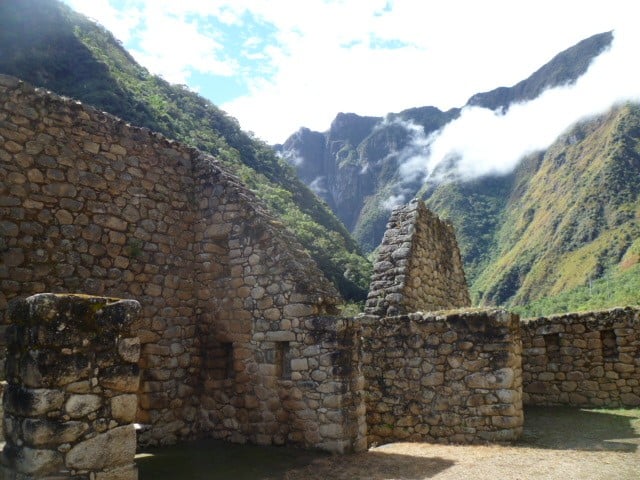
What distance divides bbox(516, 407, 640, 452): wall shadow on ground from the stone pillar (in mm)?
5706

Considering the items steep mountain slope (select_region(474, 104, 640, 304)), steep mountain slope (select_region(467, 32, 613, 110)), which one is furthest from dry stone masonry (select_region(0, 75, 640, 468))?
steep mountain slope (select_region(467, 32, 613, 110))

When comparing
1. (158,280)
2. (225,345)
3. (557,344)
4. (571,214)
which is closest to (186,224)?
(158,280)

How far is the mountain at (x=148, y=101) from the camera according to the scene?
35.5m

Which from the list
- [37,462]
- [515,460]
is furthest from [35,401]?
[515,460]

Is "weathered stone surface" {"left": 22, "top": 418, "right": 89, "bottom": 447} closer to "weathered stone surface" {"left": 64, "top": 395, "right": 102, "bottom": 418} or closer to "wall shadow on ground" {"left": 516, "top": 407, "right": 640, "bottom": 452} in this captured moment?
"weathered stone surface" {"left": 64, "top": 395, "right": 102, "bottom": 418}

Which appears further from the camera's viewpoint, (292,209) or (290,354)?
(292,209)

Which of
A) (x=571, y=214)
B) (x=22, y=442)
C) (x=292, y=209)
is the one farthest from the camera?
(x=571, y=214)

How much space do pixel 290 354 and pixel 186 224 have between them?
2.81 m

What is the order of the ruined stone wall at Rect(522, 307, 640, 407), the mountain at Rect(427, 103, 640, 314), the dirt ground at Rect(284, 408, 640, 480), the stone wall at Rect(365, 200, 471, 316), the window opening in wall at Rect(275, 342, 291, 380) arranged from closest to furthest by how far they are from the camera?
1. the dirt ground at Rect(284, 408, 640, 480)
2. the window opening in wall at Rect(275, 342, 291, 380)
3. the stone wall at Rect(365, 200, 471, 316)
4. the ruined stone wall at Rect(522, 307, 640, 407)
5. the mountain at Rect(427, 103, 640, 314)

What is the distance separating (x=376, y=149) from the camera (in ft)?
476

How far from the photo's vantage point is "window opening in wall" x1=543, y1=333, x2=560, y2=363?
1136 cm

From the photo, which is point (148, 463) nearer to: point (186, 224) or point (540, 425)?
point (186, 224)

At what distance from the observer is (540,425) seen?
29.2ft

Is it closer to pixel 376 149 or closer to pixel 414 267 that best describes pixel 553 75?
pixel 376 149
